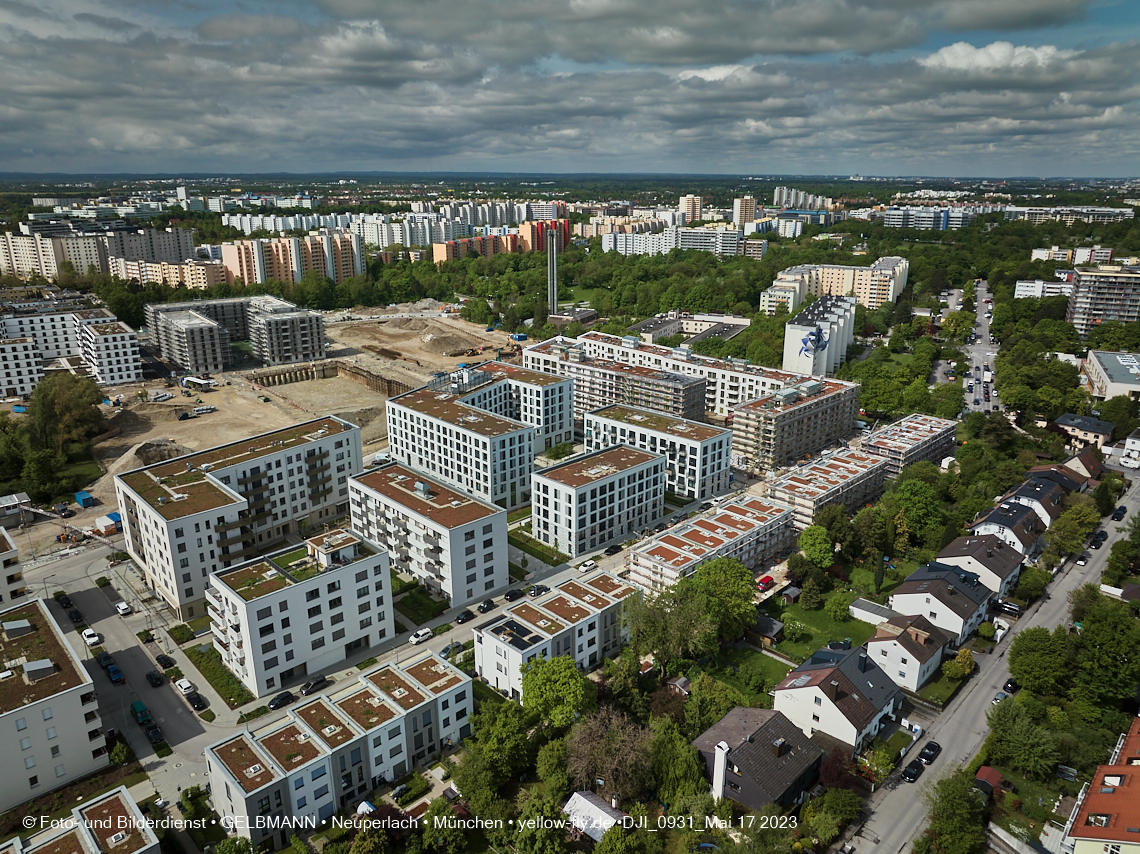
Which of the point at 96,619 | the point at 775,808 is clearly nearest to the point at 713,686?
the point at 775,808

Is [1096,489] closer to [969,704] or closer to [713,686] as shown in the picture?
[969,704]

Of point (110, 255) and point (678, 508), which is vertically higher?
point (110, 255)

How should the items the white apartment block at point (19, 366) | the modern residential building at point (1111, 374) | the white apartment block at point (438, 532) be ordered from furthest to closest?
1. the white apartment block at point (19, 366)
2. the modern residential building at point (1111, 374)
3. the white apartment block at point (438, 532)

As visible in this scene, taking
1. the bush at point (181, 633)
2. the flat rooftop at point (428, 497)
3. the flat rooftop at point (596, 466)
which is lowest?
the bush at point (181, 633)

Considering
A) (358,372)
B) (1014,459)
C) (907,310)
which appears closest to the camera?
(1014,459)

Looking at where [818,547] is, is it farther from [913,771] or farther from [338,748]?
[338,748]

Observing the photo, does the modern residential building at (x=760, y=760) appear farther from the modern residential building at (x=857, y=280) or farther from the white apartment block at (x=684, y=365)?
the modern residential building at (x=857, y=280)

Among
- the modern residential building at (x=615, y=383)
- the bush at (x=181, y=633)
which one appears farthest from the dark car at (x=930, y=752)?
the bush at (x=181, y=633)
